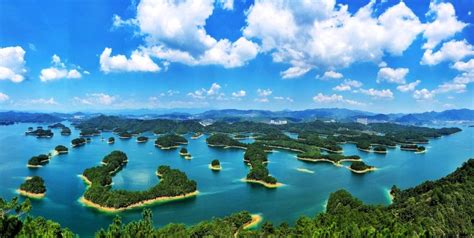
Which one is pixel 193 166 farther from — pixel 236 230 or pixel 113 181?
pixel 236 230

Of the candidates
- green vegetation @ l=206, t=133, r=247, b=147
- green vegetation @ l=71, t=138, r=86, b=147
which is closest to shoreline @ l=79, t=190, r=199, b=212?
green vegetation @ l=206, t=133, r=247, b=147

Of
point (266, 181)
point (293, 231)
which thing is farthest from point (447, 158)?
point (293, 231)

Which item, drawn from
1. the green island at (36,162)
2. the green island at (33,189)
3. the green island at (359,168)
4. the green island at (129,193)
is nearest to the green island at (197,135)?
the green island at (36,162)

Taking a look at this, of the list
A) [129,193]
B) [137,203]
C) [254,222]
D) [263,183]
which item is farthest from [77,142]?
[254,222]

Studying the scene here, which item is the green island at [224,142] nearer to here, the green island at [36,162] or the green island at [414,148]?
the green island at [36,162]

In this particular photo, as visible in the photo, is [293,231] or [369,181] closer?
[293,231]

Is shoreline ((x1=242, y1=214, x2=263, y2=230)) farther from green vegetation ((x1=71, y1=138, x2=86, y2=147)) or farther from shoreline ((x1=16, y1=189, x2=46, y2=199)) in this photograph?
green vegetation ((x1=71, y1=138, x2=86, y2=147))
